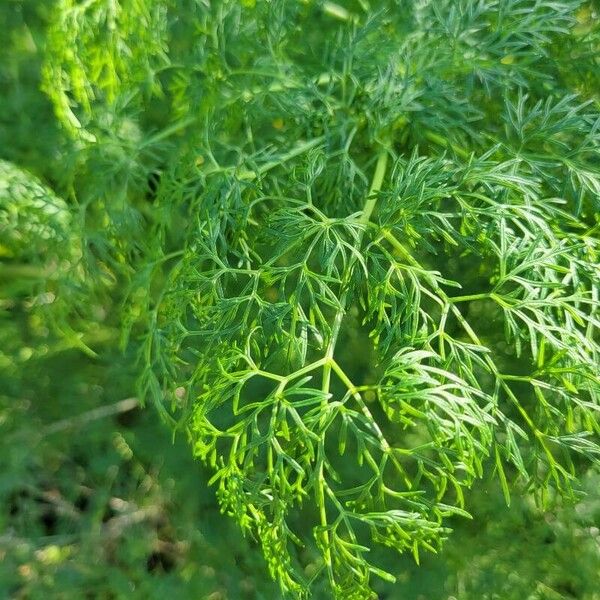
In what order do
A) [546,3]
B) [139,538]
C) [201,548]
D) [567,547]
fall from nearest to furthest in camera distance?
[546,3] < [567,547] < [201,548] < [139,538]

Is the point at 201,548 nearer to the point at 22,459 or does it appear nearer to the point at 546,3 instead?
the point at 22,459

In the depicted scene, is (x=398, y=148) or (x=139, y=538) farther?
(x=139, y=538)

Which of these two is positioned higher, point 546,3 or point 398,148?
point 546,3

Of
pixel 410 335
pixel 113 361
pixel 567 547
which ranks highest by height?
pixel 410 335

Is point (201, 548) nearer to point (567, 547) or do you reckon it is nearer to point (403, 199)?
point (567, 547)

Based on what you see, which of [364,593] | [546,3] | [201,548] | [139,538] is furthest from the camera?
[139,538]

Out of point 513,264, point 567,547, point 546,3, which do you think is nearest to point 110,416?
point 567,547
